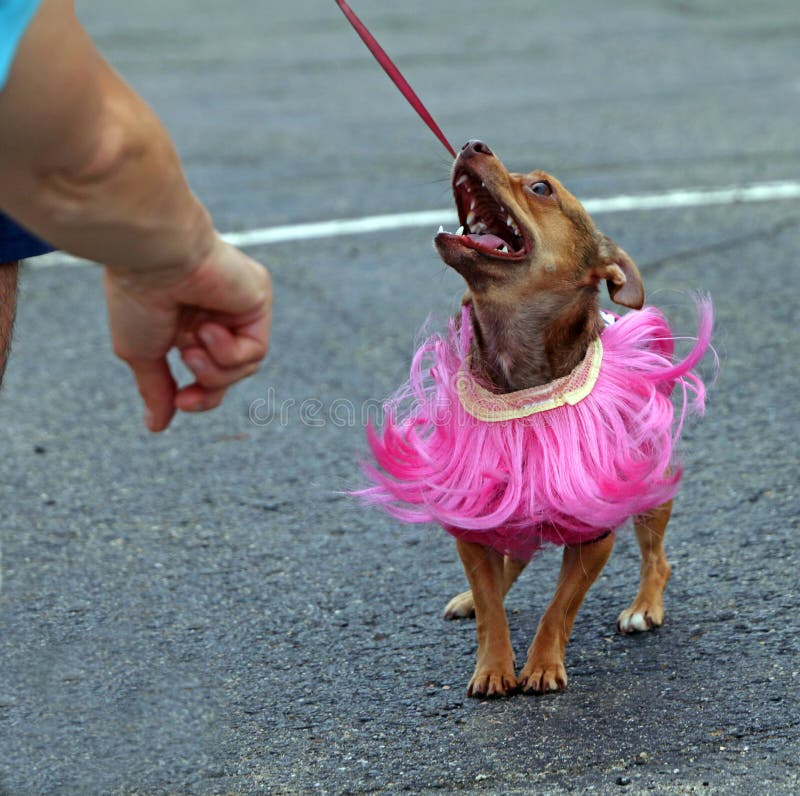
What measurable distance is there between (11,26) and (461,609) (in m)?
2.39

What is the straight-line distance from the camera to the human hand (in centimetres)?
187

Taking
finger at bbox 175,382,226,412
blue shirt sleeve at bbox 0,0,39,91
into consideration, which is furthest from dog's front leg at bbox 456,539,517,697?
blue shirt sleeve at bbox 0,0,39,91

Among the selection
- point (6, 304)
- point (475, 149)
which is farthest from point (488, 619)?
point (6, 304)

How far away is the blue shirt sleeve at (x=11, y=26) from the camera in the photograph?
151cm

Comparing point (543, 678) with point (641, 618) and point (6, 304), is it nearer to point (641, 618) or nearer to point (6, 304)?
point (641, 618)

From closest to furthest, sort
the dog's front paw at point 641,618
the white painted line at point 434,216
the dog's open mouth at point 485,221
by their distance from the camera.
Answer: the dog's open mouth at point 485,221 → the dog's front paw at point 641,618 → the white painted line at point 434,216

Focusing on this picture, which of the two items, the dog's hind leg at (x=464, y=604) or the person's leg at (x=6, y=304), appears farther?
the dog's hind leg at (x=464, y=604)

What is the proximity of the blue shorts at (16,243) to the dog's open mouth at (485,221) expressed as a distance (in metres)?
1.07

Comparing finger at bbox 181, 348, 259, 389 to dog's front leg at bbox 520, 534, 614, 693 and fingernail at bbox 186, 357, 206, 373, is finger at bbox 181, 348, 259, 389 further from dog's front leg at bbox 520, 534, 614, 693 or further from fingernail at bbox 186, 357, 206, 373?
dog's front leg at bbox 520, 534, 614, 693

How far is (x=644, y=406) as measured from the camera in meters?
3.25

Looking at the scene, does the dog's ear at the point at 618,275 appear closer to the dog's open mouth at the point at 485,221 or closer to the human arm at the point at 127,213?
the dog's open mouth at the point at 485,221

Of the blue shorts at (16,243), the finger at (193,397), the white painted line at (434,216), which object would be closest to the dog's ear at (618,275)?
the blue shorts at (16,243)

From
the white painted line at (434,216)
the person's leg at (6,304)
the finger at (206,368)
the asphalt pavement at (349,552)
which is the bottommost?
the white painted line at (434,216)

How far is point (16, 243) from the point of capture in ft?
8.70
